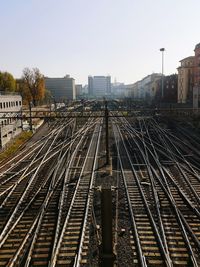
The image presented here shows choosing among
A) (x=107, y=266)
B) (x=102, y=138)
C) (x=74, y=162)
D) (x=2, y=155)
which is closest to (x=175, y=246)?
(x=107, y=266)

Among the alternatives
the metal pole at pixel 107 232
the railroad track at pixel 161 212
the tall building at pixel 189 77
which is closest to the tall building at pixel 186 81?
the tall building at pixel 189 77

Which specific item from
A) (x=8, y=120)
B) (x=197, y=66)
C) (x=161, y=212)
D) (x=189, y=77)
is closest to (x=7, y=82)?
(x=8, y=120)

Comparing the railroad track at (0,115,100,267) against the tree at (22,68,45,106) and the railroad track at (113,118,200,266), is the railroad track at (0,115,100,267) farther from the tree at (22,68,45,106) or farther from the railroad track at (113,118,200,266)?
the tree at (22,68,45,106)

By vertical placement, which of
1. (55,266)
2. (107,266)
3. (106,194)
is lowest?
(55,266)

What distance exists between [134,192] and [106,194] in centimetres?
921

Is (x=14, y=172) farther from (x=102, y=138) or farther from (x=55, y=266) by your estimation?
(x=102, y=138)

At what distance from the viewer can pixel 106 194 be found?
3479mm

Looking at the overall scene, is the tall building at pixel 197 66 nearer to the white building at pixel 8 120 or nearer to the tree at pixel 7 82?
the white building at pixel 8 120

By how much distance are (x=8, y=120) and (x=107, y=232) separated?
25370mm

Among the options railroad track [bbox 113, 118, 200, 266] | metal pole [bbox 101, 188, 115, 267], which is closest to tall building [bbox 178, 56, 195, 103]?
railroad track [bbox 113, 118, 200, 266]

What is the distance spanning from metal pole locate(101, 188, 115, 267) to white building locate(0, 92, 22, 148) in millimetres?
18704

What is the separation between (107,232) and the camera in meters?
3.57

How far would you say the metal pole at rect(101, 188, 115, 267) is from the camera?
3.48m

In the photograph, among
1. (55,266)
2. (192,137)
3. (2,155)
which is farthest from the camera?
(192,137)
